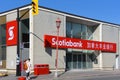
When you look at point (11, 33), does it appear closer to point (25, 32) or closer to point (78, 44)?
point (25, 32)

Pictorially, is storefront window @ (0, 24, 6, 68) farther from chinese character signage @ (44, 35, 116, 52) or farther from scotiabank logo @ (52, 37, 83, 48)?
scotiabank logo @ (52, 37, 83, 48)

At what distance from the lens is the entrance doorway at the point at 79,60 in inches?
1646

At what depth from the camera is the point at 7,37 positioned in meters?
37.9

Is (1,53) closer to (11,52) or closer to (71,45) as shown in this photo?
(11,52)

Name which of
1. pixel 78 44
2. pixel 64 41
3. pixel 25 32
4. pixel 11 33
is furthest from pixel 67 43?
pixel 11 33

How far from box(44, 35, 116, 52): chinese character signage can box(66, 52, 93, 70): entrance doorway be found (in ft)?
5.72

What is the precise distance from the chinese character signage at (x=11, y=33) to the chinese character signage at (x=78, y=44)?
3.70 metres

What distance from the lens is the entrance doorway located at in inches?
1646

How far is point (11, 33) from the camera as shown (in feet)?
121

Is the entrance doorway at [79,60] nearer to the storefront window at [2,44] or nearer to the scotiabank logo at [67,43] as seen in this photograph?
the scotiabank logo at [67,43]

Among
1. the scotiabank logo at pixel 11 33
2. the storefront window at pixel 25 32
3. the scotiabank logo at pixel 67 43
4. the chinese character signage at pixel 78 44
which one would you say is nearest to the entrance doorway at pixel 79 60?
the chinese character signage at pixel 78 44

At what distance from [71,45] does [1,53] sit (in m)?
8.90

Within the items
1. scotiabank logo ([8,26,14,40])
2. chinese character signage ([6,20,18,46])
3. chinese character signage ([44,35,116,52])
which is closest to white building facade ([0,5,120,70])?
chinese character signage ([44,35,116,52])

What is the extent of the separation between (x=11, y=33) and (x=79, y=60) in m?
11.7
